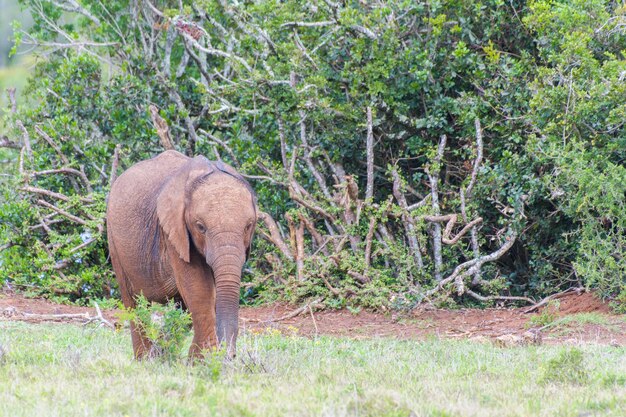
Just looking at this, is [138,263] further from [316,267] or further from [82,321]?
[316,267]

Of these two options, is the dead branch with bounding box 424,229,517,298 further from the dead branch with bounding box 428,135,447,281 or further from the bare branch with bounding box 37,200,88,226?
the bare branch with bounding box 37,200,88,226

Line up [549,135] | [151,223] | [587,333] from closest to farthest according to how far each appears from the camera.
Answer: [151,223] < [587,333] < [549,135]

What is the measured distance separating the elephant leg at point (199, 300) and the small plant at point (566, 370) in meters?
2.81

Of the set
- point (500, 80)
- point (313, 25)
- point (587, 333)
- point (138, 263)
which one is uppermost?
point (313, 25)

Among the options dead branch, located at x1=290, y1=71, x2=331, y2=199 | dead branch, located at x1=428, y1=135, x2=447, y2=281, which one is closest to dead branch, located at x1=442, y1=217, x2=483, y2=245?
dead branch, located at x1=428, y1=135, x2=447, y2=281

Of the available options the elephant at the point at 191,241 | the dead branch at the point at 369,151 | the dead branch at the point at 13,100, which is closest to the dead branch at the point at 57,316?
the elephant at the point at 191,241

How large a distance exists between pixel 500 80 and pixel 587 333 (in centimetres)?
405

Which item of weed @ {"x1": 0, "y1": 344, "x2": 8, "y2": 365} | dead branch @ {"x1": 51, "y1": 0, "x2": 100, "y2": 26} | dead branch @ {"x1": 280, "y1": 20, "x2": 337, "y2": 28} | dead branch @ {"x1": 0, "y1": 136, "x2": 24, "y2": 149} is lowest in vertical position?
weed @ {"x1": 0, "y1": 344, "x2": 8, "y2": 365}

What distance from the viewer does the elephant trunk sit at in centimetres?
758

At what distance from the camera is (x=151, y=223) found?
8898mm

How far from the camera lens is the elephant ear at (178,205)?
8055 millimetres

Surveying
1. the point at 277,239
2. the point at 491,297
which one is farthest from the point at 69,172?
the point at 491,297

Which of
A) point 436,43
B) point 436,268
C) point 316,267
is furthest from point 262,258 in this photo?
point 436,43

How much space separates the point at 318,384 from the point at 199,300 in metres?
1.80
